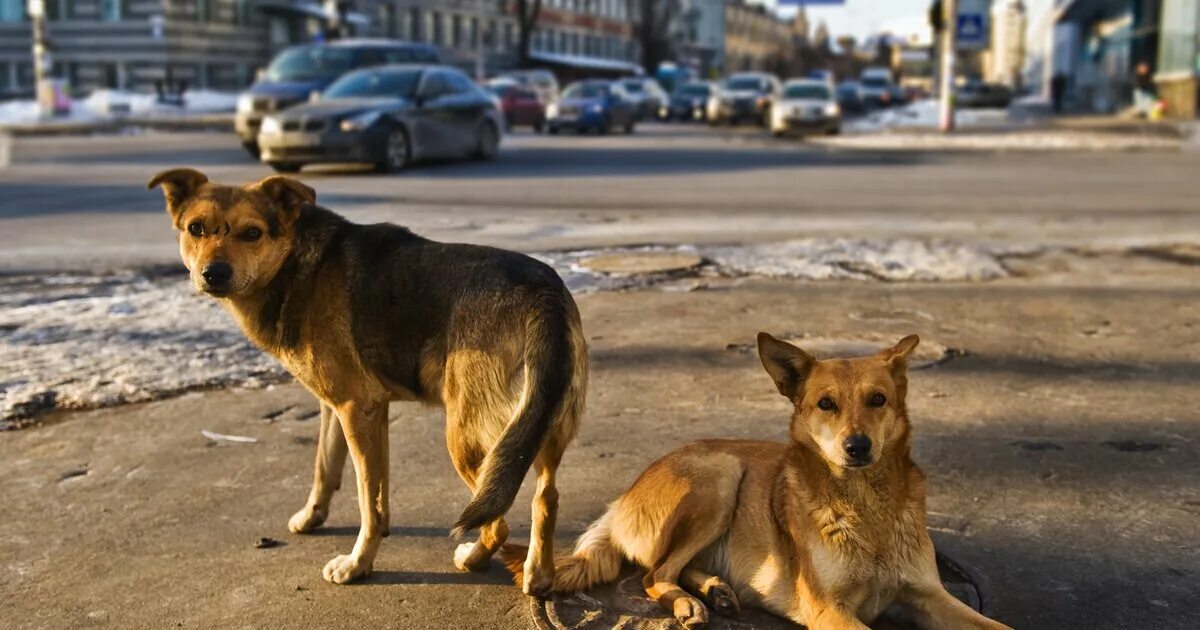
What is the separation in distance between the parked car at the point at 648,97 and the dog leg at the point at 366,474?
41.4 metres

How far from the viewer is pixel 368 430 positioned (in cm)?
371

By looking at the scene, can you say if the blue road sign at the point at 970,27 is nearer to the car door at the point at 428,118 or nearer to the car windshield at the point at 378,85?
the car door at the point at 428,118

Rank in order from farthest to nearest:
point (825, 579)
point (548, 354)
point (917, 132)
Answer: point (917, 132), point (548, 354), point (825, 579)

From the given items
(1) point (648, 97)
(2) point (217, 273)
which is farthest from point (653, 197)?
(1) point (648, 97)

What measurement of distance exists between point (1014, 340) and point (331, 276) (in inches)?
184

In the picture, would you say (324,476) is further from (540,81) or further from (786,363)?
(540,81)

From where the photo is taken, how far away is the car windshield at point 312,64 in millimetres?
23047

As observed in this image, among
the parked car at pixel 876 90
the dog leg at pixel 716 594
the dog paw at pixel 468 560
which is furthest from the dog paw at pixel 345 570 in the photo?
the parked car at pixel 876 90

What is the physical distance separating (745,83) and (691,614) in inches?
1580

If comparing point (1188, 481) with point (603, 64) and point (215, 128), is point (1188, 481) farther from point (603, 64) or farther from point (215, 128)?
point (603, 64)

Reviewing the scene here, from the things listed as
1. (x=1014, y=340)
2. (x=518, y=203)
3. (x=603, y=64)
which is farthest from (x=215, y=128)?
(x=603, y=64)

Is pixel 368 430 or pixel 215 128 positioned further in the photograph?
pixel 215 128

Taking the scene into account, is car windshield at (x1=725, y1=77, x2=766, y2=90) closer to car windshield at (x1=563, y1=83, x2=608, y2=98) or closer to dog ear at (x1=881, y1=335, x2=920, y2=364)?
car windshield at (x1=563, y1=83, x2=608, y2=98)

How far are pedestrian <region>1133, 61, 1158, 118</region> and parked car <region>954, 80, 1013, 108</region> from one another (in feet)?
42.7
